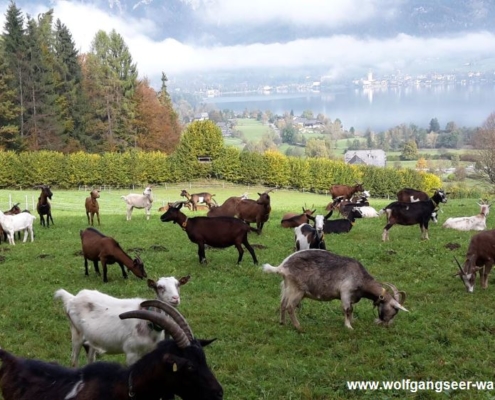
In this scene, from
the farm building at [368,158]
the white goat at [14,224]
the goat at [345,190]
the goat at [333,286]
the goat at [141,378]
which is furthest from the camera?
the farm building at [368,158]

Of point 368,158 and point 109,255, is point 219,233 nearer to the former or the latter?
point 109,255

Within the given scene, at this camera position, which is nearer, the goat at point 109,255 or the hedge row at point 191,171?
the goat at point 109,255

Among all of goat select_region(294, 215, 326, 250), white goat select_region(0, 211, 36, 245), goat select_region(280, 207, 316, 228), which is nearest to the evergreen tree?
white goat select_region(0, 211, 36, 245)

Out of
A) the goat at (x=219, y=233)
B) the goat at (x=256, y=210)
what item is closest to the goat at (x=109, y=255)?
the goat at (x=219, y=233)

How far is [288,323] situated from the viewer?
10.5m

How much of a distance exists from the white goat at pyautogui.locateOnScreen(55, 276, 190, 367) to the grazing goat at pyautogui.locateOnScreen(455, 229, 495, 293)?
8.18 m

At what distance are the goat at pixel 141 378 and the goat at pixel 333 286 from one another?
511 cm

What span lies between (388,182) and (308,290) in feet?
192

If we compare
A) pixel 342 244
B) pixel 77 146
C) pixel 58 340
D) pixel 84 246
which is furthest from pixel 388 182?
pixel 58 340

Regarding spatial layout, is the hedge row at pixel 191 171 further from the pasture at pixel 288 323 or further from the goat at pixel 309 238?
the goat at pixel 309 238

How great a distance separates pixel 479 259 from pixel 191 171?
52652 mm

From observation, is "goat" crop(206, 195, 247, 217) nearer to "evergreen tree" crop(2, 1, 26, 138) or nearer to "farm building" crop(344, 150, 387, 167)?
"evergreen tree" crop(2, 1, 26, 138)

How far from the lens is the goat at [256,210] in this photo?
2167 cm

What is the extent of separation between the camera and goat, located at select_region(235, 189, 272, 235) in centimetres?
2167
